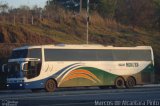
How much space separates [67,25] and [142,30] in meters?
12.8

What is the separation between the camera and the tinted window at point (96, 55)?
146 feet

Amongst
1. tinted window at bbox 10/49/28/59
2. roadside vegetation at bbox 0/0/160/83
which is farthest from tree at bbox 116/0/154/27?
tinted window at bbox 10/49/28/59

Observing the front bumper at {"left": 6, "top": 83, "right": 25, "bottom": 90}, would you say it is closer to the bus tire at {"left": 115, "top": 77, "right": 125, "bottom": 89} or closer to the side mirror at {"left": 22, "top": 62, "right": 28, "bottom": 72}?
the side mirror at {"left": 22, "top": 62, "right": 28, "bottom": 72}

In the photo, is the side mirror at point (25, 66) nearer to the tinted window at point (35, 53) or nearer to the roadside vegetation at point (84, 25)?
the tinted window at point (35, 53)

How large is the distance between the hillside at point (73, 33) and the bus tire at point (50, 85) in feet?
42.8

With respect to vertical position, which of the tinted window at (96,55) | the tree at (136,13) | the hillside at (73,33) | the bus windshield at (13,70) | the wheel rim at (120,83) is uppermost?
the tree at (136,13)

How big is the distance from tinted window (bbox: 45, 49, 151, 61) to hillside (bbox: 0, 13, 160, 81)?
12.1 meters

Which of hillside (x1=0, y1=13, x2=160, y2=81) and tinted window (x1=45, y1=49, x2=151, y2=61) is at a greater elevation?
hillside (x1=0, y1=13, x2=160, y2=81)

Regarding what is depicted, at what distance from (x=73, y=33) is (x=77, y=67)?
87.3 ft

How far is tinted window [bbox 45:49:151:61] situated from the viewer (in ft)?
146

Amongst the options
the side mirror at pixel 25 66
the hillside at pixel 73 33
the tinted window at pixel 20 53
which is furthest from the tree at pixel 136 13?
the side mirror at pixel 25 66

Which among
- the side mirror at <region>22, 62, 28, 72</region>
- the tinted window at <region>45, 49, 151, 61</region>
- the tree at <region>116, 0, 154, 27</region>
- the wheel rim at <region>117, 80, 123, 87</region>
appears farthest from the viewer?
the tree at <region>116, 0, 154, 27</region>

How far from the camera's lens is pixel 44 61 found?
143ft

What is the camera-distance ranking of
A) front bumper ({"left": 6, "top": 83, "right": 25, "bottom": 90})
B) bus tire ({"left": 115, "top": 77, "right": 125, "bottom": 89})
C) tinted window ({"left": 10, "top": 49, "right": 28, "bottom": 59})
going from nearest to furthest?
front bumper ({"left": 6, "top": 83, "right": 25, "bottom": 90}), tinted window ({"left": 10, "top": 49, "right": 28, "bottom": 59}), bus tire ({"left": 115, "top": 77, "right": 125, "bottom": 89})
